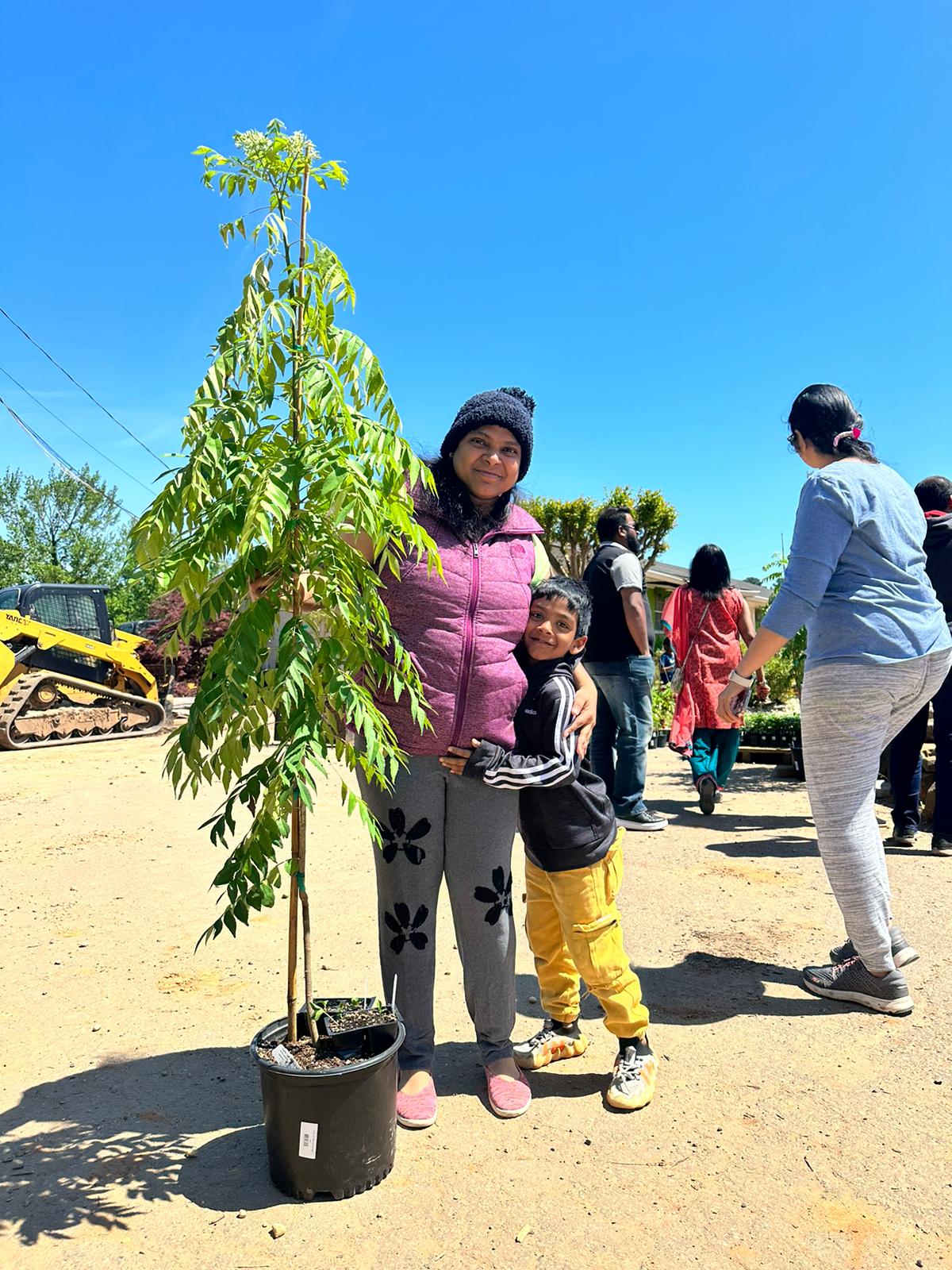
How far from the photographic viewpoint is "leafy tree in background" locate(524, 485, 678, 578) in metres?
28.6

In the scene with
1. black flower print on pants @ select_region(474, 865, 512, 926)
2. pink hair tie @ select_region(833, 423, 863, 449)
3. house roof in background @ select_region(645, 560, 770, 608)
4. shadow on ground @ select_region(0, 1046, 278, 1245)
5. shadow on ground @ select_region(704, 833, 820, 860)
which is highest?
house roof in background @ select_region(645, 560, 770, 608)

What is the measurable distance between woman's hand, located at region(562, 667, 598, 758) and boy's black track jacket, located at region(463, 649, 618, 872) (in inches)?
1.0

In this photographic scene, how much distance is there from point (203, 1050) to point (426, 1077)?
0.96 meters

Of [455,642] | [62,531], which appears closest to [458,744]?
[455,642]

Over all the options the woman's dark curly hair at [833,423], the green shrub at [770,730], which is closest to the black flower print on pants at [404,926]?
the woman's dark curly hair at [833,423]

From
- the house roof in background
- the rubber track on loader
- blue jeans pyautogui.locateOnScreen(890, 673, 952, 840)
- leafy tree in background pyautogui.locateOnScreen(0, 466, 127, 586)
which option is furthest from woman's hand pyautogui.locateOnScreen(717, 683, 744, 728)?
leafy tree in background pyautogui.locateOnScreen(0, 466, 127, 586)

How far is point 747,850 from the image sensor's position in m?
6.23

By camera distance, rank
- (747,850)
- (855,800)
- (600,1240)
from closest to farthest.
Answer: (600,1240), (855,800), (747,850)

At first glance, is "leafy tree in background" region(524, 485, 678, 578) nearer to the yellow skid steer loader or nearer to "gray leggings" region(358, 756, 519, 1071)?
the yellow skid steer loader

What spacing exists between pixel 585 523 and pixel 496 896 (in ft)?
86.1

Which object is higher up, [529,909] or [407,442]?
[407,442]

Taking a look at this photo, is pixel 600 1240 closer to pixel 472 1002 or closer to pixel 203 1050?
pixel 472 1002

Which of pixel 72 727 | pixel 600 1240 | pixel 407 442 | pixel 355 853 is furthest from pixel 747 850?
pixel 72 727

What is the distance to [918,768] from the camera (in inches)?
234
